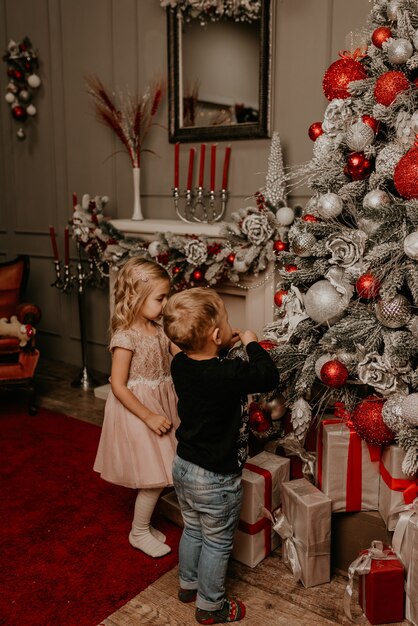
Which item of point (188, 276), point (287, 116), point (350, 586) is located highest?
point (287, 116)

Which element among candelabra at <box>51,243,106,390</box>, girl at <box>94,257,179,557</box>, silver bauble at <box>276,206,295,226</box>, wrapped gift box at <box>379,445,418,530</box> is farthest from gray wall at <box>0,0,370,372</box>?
wrapped gift box at <box>379,445,418,530</box>

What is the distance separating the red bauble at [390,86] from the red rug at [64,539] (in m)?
1.72

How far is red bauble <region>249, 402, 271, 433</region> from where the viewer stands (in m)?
2.17

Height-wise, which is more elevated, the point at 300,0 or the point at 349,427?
the point at 300,0

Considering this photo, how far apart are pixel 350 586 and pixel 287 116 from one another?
7.62 feet

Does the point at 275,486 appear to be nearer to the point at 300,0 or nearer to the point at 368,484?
the point at 368,484

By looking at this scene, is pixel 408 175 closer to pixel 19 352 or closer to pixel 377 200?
pixel 377 200

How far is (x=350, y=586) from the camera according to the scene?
1723mm

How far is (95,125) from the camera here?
4.14 meters

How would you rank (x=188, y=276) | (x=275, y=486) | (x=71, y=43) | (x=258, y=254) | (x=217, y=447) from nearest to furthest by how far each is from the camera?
1. (x=217, y=447)
2. (x=275, y=486)
3. (x=258, y=254)
4. (x=188, y=276)
5. (x=71, y=43)

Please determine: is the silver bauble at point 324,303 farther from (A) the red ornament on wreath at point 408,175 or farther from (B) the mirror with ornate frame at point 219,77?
(B) the mirror with ornate frame at point 219,77

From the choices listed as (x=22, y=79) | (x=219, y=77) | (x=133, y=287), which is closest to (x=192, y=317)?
(x=133, y=287)

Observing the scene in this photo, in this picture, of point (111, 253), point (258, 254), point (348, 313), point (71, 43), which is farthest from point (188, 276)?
point (71, 43)

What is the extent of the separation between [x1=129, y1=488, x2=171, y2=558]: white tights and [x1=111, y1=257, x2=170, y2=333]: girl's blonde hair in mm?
619
